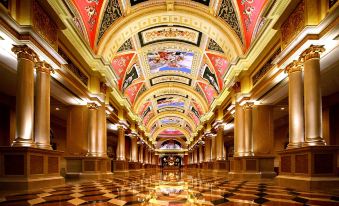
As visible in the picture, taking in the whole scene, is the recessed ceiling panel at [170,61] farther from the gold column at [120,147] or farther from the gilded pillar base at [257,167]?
the gilded pillar base at [257,167]

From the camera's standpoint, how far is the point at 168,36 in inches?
703

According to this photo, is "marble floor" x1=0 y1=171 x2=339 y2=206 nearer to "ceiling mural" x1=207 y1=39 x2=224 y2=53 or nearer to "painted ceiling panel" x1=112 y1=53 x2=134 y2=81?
"ceiling mural" x1=207 y1=39 x2=224 y2=53

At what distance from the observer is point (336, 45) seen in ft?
24.7

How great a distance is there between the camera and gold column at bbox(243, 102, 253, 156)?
1333 cm

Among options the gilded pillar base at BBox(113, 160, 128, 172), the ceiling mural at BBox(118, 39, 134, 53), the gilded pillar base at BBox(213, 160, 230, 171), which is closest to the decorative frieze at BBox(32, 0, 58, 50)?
the ceiling mural at BBox(118, 39, 134, 53)

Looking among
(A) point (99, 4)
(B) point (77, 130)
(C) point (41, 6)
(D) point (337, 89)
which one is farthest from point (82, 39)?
(D) point (337, 89)

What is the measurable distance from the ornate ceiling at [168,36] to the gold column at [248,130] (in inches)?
102

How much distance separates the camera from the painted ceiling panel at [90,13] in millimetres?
11422

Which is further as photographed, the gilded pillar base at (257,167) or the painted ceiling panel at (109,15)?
the painted ceiling panel at (109,15)

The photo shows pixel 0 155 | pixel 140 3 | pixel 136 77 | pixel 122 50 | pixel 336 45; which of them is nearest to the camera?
pixel 0 155

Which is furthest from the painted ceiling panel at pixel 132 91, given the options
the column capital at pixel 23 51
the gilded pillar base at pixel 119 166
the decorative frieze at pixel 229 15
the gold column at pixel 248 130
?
the column capital at pixel 23 51

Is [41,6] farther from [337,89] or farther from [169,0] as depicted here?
[337,89]

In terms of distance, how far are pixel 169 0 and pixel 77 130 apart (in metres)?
7.43

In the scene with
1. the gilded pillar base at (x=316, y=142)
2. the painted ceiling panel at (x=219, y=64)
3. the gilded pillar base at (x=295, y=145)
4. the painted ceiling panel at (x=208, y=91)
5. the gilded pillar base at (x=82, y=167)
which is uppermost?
the painted ceiling panel at (x=219, y=64)
